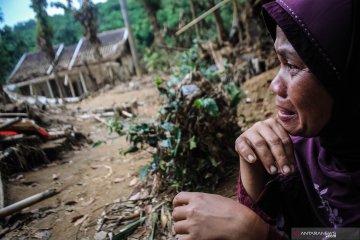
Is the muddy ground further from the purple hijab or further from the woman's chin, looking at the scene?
the woman's chin

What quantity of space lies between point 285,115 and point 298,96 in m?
0.13

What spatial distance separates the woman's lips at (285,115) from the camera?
3.83ft

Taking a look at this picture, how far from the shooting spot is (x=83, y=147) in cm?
625

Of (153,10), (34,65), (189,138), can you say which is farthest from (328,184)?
(34,65)

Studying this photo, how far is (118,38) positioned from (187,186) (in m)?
23.3

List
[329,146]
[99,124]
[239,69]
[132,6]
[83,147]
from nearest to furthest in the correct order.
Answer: [329,146], [83,147], [239,69], [99,124], [132,6]

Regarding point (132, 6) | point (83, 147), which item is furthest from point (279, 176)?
point (132, 6)

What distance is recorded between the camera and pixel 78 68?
2258cm

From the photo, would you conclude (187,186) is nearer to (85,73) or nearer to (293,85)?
(293,85)

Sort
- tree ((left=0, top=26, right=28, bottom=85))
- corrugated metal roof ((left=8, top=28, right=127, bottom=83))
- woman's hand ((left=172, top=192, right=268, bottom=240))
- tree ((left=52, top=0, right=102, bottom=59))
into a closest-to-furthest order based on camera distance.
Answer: woman's hand ((left=172, top=192, right=268, bottom=240)) < tree ((left=0, top=26, right=28, bottom=85)) < tree ((left=52, top=0, right=102, bottom=59)) < corrugated metal roof ((left=8, top=28, right=127, bottom=83))

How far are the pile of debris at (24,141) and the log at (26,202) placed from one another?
0.17 m

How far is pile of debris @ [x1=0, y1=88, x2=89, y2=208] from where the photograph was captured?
4.14 metres

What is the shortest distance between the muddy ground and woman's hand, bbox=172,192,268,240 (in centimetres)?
182

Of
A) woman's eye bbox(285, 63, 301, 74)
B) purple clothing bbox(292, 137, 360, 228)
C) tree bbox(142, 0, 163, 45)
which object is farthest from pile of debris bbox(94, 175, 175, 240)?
tree bbox(142, 0, 163, 45)
